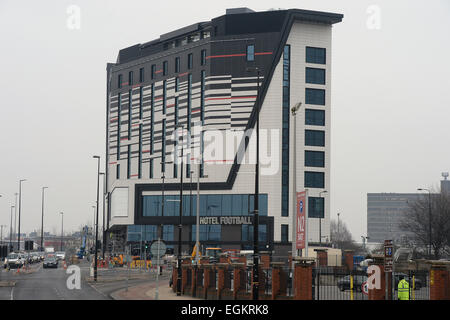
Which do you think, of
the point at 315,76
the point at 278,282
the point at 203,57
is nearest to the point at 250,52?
the point at 203,57

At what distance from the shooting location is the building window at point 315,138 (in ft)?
379

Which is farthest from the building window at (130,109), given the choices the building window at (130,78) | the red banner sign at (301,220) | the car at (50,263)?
the red banner sign at (301,220)

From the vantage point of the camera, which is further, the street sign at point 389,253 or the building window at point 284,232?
the building window at point 284,232

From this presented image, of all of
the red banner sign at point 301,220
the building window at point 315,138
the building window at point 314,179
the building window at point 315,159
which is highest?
the building window at point 315,138

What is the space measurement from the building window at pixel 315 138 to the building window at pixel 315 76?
311 inches

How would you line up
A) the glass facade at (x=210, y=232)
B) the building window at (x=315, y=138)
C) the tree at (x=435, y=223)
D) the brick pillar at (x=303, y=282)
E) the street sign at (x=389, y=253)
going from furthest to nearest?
1. the glass facade at (x=210, y=232)
2. the building window at (x=315, y=138)
3. the tree at (x=435, y=223)
4. the brick pillar at (x=303, y=282)
5. the street sign at (x=389, y=253)

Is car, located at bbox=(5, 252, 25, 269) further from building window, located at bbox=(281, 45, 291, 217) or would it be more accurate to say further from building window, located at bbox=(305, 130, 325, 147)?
building window, located at bbox=(305, 130, 325, 147)

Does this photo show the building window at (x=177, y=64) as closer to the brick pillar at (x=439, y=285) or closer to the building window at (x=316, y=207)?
the building window at (x=316, y=207)

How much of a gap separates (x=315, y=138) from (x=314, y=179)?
6467mm

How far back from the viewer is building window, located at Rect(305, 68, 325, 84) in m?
116

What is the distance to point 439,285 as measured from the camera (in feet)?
99.7

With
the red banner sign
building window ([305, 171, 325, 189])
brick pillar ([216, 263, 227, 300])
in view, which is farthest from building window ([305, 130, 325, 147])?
the red banner sign

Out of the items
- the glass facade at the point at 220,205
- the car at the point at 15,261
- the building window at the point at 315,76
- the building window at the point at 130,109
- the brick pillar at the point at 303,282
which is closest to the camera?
the brick pillar at the point at 303,282
